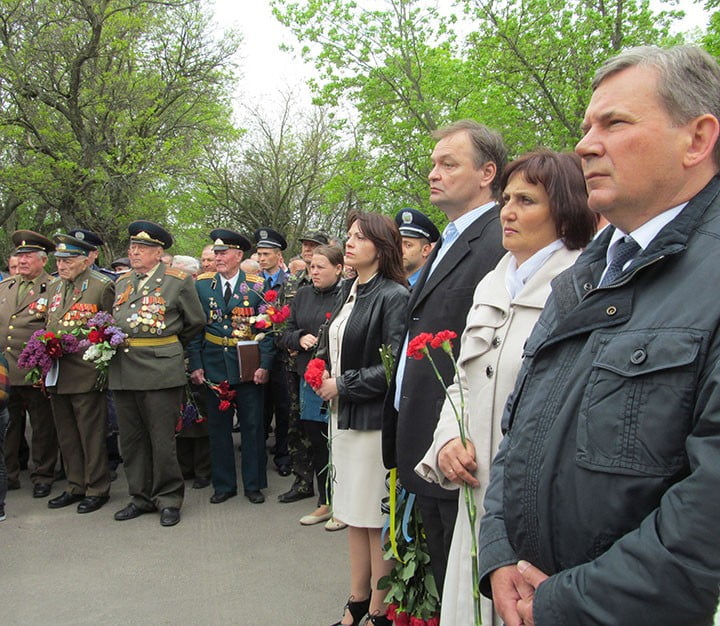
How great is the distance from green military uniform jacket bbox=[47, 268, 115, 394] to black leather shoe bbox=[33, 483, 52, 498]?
3.44 ft

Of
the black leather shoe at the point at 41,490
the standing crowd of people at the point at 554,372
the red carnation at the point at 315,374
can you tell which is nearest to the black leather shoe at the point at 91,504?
the black leather shoe at the point at 41,490

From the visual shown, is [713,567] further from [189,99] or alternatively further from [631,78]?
[189,99]

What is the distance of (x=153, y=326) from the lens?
4.97m

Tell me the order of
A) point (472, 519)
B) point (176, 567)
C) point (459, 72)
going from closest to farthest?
point (472, 519) → point (176, 567) → point (459, 72)

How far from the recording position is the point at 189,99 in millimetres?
18781

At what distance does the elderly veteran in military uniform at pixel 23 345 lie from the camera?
591cm

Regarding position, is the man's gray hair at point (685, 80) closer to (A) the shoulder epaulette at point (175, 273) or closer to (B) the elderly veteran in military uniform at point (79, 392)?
(A) the shoulder epaulette at point (175, 273)

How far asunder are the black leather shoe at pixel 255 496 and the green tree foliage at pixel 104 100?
13142mm

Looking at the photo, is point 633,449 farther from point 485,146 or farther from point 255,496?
point 255,496

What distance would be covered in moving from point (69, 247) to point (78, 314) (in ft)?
2.07

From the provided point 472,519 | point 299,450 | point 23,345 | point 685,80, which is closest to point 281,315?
point 299,450

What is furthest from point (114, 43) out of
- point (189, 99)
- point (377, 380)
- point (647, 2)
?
point (377, 380)

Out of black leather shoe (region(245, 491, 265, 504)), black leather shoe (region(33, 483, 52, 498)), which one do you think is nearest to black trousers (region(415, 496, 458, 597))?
black leather shoe (region(245, 491, 265, 504))

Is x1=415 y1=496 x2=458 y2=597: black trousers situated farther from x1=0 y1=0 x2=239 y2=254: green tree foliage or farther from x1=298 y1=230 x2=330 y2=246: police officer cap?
x1=0 y1=0 x2=239 y2=254: green tree foliage
